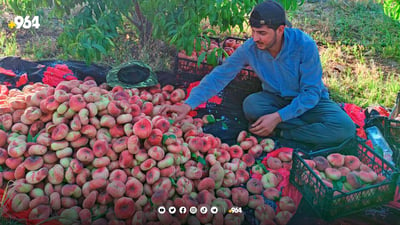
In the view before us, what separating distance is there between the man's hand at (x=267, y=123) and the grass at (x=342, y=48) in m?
1.00

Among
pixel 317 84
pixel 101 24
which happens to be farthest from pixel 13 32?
pixel 317 84

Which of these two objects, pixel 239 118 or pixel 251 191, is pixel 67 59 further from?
pixel 251 191

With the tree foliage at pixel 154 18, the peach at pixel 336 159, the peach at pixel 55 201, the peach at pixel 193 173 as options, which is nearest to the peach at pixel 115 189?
the peach at pixel 55 201

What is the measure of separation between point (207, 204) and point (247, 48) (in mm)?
1093

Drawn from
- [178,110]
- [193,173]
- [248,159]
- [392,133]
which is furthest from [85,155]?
[392,133]

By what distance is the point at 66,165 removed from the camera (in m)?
1.94

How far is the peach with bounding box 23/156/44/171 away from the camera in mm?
1905

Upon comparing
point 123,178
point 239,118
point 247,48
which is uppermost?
point 247,48

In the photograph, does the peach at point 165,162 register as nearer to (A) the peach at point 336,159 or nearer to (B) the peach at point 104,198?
(B) the peach at point 104,198

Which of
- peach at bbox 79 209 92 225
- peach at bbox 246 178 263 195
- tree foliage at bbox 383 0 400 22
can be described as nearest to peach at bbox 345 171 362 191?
peach at bbox 246 178 263 195

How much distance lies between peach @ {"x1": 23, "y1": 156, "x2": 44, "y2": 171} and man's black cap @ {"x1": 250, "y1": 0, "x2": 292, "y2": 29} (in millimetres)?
1307

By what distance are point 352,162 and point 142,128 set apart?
3.58 feet

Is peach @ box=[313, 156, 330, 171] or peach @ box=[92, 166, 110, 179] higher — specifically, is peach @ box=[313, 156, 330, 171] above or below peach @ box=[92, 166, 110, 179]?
below

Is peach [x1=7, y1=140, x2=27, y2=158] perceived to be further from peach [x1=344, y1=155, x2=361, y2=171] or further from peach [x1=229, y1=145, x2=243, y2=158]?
peach [x1=344, y1=155, x2=361, y2=171]
